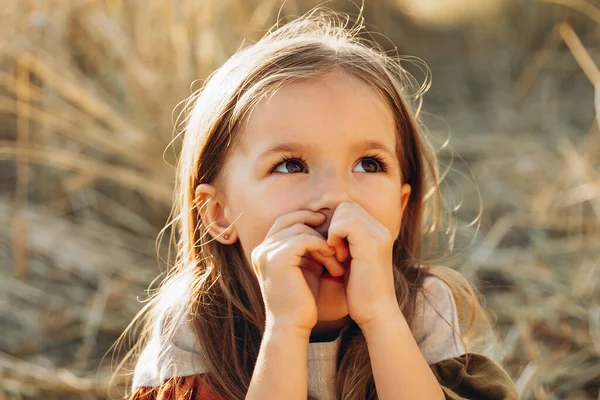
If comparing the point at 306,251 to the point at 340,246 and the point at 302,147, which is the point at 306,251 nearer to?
the point at 340,246

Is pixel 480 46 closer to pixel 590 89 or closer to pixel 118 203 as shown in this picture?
pixel 590 89

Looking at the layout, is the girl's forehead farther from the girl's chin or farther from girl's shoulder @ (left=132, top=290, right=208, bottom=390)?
girl's shoulder @ (left=132, top=290, right=208, bottom=390)

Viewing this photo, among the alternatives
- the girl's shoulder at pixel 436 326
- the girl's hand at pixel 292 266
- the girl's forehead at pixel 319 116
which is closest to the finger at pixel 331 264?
the girl's hand at pixel 292 266

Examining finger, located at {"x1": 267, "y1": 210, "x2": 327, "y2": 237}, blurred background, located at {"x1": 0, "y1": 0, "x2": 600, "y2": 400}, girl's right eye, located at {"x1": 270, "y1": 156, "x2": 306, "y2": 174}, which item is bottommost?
finger, located at {"x1": 267, "y1": 210, "x2": 327, "y2": 237}

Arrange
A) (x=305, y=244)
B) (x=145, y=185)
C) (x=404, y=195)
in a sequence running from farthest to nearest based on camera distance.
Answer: (x=145, y=185) < (x=404, y=195) < (x=305, y=244)

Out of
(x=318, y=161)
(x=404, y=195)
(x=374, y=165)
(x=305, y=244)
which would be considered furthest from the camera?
(x=404, y=195)

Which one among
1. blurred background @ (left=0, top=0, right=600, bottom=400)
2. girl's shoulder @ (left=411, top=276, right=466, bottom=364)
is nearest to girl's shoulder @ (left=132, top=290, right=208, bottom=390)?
girl's shoulder @ (left=411, top=276, right=466, bottom=364)

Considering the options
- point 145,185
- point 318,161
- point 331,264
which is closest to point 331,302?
point 331,264

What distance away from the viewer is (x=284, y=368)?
1.76 meters

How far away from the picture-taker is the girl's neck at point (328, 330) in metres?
2.09

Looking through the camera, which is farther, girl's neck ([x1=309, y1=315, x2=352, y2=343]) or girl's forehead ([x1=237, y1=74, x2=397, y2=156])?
girl's neck ([x1=309, y1=315, x2=352, y2=343])

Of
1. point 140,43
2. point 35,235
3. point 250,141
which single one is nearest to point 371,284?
point 250,141

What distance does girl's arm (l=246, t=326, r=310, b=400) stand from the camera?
1754mm

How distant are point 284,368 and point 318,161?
44 centimetres
